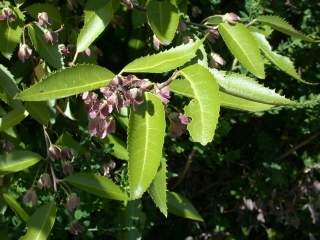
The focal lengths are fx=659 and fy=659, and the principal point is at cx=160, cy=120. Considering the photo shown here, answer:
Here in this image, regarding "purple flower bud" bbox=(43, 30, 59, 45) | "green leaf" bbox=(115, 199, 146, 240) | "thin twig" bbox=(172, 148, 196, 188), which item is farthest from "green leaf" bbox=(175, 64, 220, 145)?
"thin twig" bbox=(172, 148, 196, 188)

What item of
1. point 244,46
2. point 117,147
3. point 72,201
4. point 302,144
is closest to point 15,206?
point 72,201

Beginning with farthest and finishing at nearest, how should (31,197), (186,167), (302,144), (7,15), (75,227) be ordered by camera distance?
1. (302,144)
2. (186,167)
3. (75,227)
4. (31,197)
5. (7,15)

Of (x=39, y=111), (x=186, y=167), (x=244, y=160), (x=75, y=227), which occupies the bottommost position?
(x=244, y=160)

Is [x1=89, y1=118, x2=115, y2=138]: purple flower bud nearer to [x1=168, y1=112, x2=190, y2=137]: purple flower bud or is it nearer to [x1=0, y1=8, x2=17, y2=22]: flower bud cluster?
[x1=168, y1=112, x2=190, y2=137]: purple flower bud

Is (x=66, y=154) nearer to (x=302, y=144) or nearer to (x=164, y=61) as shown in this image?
(x=164, y=61)

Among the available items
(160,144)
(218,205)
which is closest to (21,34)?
(160,144)

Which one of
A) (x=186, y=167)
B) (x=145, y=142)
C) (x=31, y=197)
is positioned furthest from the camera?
(x=186, y=167)

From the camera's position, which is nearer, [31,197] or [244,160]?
[31,197]

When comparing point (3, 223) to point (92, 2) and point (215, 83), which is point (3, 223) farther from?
point (215, 83)
